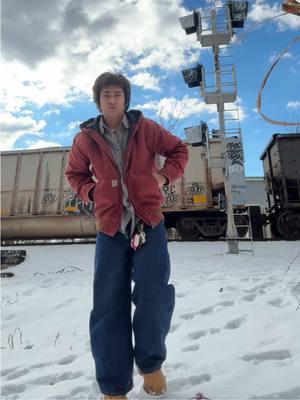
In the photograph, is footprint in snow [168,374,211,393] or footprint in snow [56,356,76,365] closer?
footprint in snow [168,374,211,393]

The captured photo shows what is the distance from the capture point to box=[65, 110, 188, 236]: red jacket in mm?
1804

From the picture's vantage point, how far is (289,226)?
10625 mm

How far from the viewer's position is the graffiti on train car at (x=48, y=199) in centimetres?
1166

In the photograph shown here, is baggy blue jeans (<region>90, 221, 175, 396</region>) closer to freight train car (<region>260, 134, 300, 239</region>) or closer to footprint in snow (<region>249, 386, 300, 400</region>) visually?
footprint in snow (<region>249, 386, 300, 400</region>)

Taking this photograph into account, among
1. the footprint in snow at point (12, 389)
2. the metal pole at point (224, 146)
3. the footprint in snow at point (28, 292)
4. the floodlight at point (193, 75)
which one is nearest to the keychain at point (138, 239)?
the footprint in snow at point (12, 389)

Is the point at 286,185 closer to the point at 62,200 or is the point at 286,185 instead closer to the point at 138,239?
the point at 62,200

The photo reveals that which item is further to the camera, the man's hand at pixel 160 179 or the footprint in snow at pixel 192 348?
the footprint in snow at pixel 192 348

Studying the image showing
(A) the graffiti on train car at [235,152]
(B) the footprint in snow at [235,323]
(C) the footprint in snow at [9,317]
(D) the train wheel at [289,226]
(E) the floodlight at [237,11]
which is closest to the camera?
(B) the footprint in snow at [235,323]

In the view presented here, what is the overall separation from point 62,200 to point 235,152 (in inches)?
239

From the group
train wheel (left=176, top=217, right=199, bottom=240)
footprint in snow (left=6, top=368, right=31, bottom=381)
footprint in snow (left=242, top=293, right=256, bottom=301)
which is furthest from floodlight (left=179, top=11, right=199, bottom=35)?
footprint in snow (left=6, top=368, right=31, bottom=381)

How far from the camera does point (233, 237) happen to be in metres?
8.35

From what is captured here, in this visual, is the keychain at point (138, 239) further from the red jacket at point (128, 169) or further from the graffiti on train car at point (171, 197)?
the graffiti on train car at point (171, 197)

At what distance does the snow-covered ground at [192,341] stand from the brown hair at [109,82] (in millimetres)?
1622

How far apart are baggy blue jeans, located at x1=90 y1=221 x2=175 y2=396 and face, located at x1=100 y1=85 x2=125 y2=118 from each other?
70 cm
